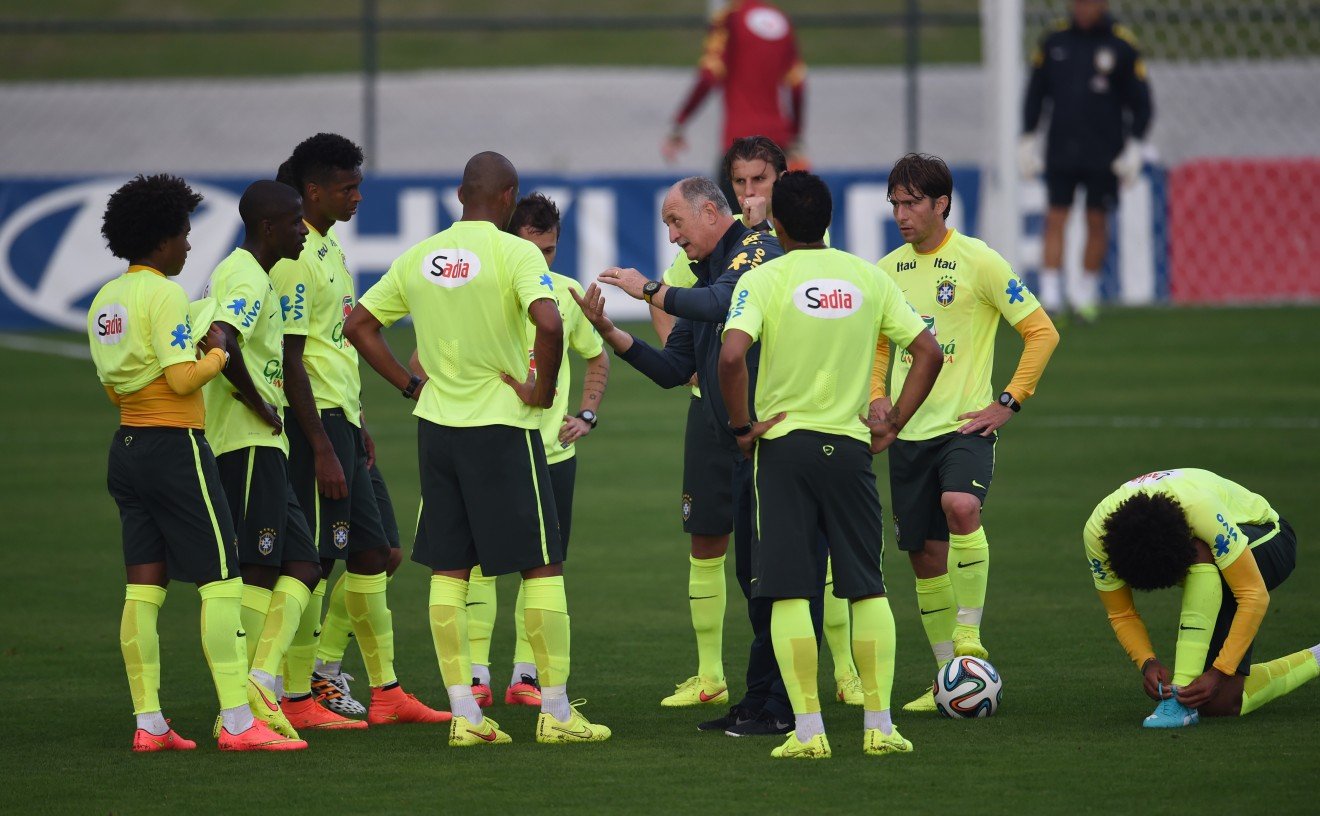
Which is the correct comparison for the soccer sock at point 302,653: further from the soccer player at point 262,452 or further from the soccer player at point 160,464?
the soccer player at point 160,464

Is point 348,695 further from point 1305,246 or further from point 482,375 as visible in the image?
point 1305,246

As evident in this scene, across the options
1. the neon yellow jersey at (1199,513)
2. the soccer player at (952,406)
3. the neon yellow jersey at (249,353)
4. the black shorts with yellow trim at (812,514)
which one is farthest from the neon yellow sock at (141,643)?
the neon yellow jersey at (1199,513)

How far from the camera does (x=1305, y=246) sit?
20.5 meters

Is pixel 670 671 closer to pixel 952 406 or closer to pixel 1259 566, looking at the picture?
pixel 952 406

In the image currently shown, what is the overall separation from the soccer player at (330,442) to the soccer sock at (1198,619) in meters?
2.91

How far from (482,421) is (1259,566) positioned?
10.1 feet

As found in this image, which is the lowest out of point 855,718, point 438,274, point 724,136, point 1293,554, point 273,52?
point 855,718

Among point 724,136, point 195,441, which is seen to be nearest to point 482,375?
point 195,441

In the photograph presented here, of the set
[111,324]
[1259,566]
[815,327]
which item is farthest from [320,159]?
[1259,566]

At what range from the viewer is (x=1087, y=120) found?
1842cm

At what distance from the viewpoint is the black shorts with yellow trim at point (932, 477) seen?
7.83 metres

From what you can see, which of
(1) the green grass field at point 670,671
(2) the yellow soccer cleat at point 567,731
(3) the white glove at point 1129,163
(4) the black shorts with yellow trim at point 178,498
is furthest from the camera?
(3) the white glove at point 1129,163

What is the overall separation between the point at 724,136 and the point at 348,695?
13558 millimetres

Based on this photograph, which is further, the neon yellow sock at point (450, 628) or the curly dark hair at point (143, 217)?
the neon yellow sock at point (450, 628)
